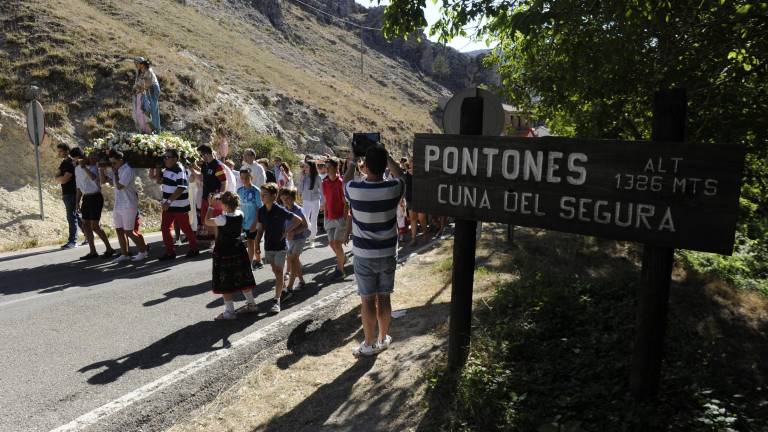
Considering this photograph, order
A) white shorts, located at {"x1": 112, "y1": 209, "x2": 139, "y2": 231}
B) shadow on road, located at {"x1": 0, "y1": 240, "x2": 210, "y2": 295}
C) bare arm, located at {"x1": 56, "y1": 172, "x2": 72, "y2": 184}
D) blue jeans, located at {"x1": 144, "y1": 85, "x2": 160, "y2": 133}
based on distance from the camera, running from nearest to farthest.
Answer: shadow on road, located at {"x1": 0, "y1": 240, "x2": 210, "y2": 295}
white shorts, located at {"x1": 112, "y1": 209, "x2": 139, "y2": 231}
bare arm, located at {"x1": 56, "y1": 172, "x2": 72, "y2": 184}
blue jeans, located at {"x1": 144, "y1": 85, "x2": 160, "y2": 133}

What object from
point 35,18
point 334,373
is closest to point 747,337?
point 334,373

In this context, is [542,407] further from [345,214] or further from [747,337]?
[345,214]

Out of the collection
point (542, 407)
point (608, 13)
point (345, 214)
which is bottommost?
point (542, 407)

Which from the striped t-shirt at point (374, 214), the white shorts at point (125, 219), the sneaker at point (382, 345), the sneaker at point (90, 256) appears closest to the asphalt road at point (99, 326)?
the sneaker at point (90, 256)

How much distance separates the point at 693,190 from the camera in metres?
3.00

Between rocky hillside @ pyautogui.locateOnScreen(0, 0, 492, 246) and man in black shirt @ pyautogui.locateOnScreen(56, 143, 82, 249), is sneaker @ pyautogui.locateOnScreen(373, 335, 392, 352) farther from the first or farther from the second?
rocky hillside @ pyautogui.locateOnScreen(0, 0, 492, 246)

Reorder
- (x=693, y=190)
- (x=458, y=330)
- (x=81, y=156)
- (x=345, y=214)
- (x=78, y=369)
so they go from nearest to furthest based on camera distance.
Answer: (x=693, y=190) → (x=458, y=330) → (x=78, y=369) → (x=345, y=214) → (x=81, y=156)

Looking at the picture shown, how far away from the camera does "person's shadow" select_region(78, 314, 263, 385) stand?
183 inches

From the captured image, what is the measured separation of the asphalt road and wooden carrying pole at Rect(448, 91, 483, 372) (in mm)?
2162

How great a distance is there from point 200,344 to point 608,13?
17.2 ft

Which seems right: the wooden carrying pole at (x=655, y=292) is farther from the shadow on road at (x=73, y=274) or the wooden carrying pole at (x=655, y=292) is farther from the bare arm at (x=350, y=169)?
the shadow on road at (x=73, y=274)

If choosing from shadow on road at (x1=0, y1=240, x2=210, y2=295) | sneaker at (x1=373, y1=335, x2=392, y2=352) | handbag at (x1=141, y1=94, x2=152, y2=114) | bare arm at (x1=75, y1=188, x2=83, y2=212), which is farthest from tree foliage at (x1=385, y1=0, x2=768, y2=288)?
handbag at (x1=141, y1=94, x2=152, y2=114)

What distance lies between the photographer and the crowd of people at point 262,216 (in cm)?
477

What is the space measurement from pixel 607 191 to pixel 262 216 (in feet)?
14.3
